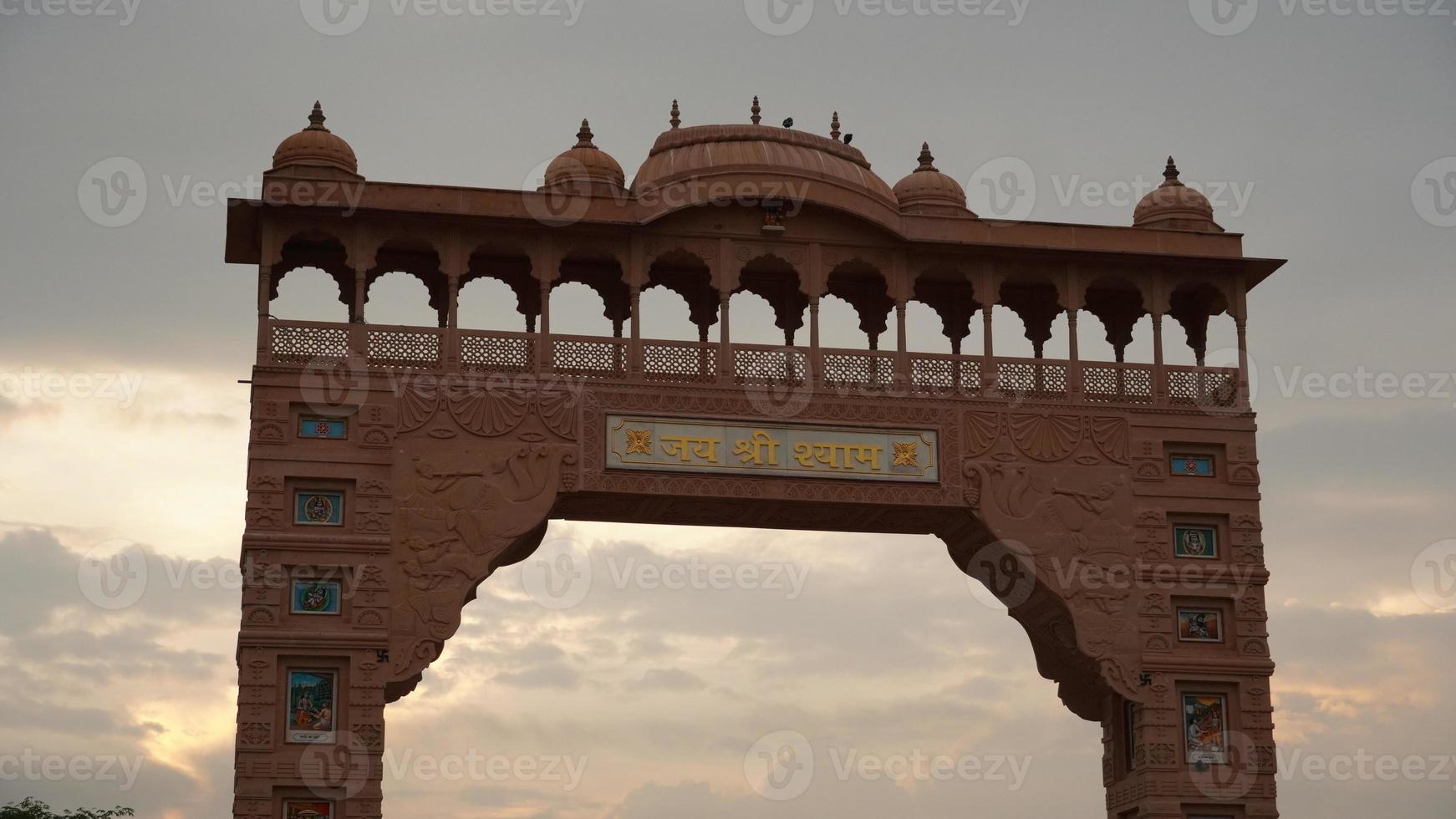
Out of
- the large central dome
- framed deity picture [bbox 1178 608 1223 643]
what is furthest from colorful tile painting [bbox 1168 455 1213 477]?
the large central dome

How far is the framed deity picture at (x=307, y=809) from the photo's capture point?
23.7 m

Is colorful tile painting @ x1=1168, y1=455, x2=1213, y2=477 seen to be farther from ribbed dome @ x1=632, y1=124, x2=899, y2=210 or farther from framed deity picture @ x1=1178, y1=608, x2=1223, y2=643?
ribbed dome @ x1=632, y1=124, x2=899, y2=210

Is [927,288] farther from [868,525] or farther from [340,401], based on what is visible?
[340,401]

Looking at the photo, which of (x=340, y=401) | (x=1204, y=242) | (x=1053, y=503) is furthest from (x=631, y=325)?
(x=1204, y=242)

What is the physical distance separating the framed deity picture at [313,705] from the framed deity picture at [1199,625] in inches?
367

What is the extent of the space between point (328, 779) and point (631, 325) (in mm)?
5960

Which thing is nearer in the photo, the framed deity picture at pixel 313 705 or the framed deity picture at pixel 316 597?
the framed deity picture at pixel 313 705

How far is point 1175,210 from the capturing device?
89.9 ft

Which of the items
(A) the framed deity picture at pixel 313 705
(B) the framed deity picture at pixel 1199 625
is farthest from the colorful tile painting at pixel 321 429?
(B) the framed deity picture at pixel 1199 625

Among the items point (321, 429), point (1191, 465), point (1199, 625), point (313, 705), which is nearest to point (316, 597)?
point (313, 705)

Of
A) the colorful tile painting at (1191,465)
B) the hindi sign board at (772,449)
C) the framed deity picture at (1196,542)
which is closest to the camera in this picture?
the hindi sign board at (772,449)

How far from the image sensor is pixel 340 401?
25.0m

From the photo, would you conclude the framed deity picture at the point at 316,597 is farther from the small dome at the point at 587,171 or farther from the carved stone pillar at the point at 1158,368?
the carved stone pillar at the point at 1158,368

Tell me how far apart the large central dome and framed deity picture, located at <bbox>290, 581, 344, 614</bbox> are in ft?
18.0
